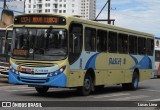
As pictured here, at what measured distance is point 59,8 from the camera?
520 feet

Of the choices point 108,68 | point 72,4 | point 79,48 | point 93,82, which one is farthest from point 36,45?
point 72,4

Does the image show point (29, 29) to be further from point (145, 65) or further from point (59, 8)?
point (59, 8)

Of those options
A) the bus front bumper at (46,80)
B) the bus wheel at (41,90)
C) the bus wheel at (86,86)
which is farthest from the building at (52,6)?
the bus front bumper at (46,80)

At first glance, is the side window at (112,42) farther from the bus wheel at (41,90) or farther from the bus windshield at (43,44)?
the bus windshield at (43,44)

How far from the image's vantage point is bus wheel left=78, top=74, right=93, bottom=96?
18172 mm

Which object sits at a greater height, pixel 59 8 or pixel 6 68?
pixel 59 8

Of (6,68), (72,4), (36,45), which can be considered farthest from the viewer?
(72,4)

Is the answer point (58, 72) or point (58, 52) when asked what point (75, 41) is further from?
point (58, 72)

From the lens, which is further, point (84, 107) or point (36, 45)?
point (36, 45)

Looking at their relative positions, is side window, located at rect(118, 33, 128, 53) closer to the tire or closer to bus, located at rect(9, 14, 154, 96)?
bus, located at rect(9, 14, 154, 96)

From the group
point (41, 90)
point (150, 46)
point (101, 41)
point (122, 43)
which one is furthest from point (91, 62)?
point (150, 46)

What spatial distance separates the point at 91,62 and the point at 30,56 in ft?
9.55

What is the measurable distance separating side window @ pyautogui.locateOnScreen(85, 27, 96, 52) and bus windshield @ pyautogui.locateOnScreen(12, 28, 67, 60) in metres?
1.73

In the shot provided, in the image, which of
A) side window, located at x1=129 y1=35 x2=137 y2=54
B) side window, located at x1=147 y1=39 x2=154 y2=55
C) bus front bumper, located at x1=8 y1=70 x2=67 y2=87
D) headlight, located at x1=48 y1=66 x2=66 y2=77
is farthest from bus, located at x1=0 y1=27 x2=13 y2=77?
headlight, located at x1=48 y1=66 x2=66 y2=77
